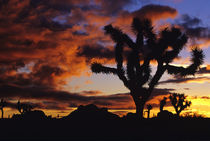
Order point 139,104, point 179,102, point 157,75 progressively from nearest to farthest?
point 139,104 < point 157,75 < point 179,102

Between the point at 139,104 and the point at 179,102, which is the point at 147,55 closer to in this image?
the point at 139,104

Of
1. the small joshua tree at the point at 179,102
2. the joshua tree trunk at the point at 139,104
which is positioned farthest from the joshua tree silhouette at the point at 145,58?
the small joshua tree at the point at 179,102

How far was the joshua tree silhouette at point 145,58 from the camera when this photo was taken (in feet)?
50.8

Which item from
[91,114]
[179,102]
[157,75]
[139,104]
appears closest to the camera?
[91,114]

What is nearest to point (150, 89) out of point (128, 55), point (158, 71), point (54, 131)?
point (158, 71)

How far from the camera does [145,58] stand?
15.7m

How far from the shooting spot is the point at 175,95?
97.3 feet

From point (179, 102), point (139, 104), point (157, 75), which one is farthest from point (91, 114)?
point (179, 102)

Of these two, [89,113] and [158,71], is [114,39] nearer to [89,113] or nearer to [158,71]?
[158,71]

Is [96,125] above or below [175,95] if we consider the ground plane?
below

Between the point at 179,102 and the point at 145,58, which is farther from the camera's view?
the point at 179,102

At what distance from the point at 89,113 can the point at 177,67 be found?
219 inches

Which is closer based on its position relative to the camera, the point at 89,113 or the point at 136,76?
the point at 89,113

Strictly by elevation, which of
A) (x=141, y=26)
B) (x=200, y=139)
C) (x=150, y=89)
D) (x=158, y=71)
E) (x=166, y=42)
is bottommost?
(x=200, y=139)
